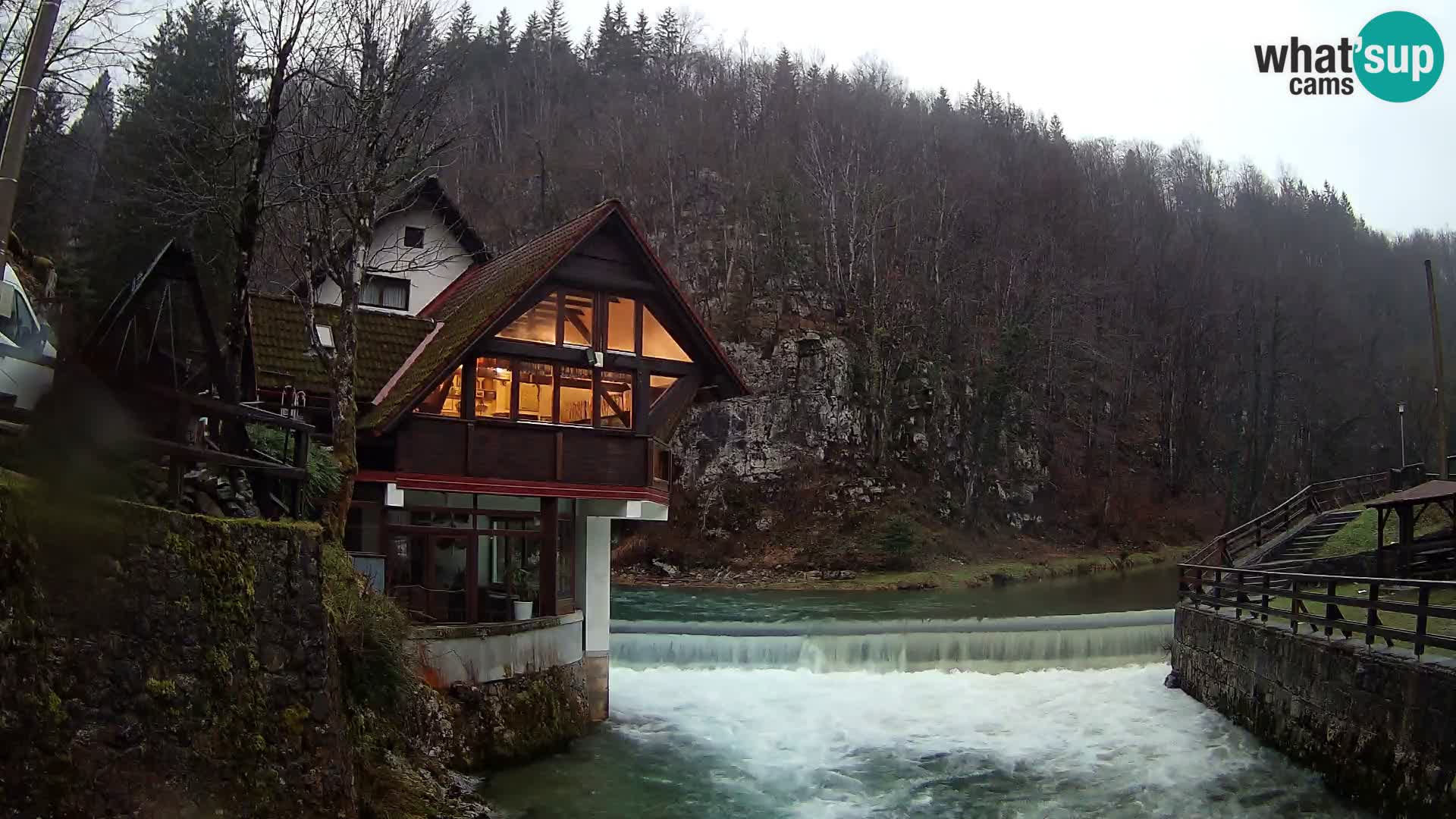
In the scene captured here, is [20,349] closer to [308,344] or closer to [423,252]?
[308,344]

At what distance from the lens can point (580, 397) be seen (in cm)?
1881

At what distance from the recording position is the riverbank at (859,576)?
141 feet

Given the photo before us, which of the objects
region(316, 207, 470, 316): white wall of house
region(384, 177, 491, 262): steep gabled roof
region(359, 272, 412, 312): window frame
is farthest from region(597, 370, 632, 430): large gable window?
region(384, 177, 491, 262): steep gabled roof

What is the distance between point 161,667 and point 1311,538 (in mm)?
32192

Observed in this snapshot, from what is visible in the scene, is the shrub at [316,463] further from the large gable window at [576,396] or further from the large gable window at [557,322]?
the large gable window at [576,396]

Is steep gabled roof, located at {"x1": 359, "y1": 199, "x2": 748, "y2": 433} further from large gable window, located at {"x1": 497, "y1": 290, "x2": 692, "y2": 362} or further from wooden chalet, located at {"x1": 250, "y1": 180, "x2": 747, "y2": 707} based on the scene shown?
large gable window, located at {"x1": 497, "y1": 290, "x2": 692, "y2": 362}

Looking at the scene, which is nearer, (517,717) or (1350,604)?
(1350,604)

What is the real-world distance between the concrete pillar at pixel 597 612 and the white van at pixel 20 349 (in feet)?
29.9

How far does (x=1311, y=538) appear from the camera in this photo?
104 ft

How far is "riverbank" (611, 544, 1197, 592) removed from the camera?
43062mm

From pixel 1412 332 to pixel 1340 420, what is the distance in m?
Answer: 23.3

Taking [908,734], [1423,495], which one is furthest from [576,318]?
[1423,495]

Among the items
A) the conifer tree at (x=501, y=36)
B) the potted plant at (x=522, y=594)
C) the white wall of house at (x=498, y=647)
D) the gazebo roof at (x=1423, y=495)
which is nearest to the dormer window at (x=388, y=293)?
the potted plant at (x=522, y=594)

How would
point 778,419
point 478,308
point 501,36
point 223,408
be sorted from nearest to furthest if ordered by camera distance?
1. point 223,408
2. point 478,308
3. point 778,419
4. point 501,36
